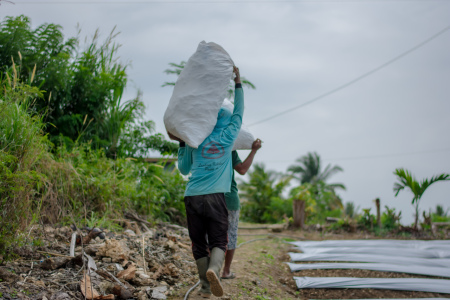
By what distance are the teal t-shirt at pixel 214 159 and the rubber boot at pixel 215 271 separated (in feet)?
1.54

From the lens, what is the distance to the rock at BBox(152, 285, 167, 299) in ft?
10.6

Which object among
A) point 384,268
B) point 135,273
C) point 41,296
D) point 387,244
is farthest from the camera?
point 387,244

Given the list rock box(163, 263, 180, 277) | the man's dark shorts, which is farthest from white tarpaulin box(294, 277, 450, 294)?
the man's dark shorts

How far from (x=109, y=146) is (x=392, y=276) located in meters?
5.22

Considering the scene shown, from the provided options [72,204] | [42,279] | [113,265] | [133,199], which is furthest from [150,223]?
[42,279]

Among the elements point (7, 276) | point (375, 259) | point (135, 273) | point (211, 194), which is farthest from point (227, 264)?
point (375, 259)

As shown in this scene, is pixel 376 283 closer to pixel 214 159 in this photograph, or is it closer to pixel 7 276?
pixel 214 159

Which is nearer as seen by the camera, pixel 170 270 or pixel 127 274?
pixel 127 274

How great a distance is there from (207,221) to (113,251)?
109 centimetres

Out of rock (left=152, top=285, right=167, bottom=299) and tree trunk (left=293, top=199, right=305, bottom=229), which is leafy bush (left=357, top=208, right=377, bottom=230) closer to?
tree trunk (left=293, top=199, right=305, bottom=229)

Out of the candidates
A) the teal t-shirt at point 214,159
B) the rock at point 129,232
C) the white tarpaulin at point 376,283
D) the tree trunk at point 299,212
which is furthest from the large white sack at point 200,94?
the tree trunk at point 299,212

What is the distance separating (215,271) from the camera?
2969mm

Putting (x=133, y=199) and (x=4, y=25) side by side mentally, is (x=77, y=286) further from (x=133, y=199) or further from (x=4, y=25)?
(x=4, y=25)

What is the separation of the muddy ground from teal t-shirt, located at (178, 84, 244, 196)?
926 millimetres
